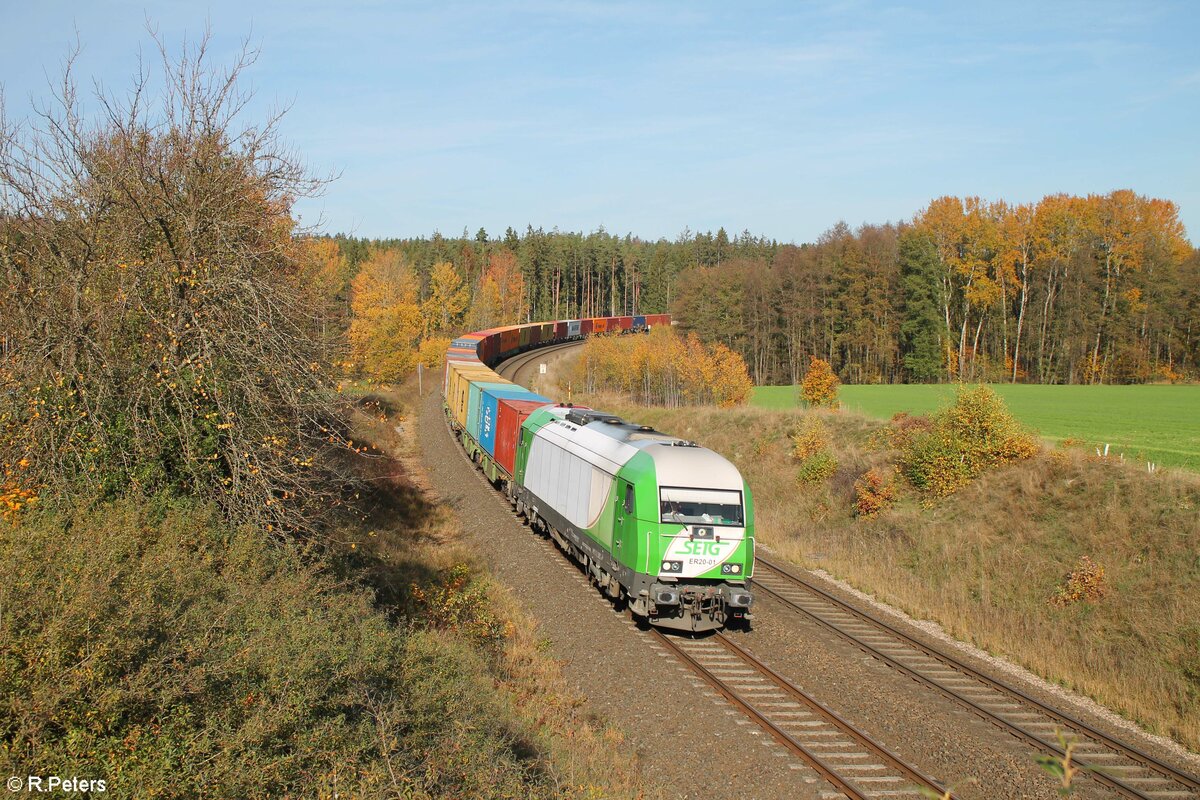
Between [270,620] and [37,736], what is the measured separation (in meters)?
2.72

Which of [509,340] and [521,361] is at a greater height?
[509,340]

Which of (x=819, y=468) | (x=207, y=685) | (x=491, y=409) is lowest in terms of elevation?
(x=819, y=468)

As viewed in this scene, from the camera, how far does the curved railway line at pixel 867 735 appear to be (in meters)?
9.30

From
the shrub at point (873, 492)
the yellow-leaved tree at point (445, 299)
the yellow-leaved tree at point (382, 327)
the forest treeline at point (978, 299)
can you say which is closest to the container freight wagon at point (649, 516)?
the shrub at point (873, 492)

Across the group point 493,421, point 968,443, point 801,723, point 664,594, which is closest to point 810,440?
point 968,443

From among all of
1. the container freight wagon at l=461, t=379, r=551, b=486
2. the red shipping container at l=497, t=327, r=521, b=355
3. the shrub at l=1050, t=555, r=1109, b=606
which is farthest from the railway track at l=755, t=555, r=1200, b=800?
the red shipping container at l=497, t=327, r=521, b=355

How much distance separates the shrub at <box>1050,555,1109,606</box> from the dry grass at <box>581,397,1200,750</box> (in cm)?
17

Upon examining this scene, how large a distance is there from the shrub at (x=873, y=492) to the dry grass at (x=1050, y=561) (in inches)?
13.8

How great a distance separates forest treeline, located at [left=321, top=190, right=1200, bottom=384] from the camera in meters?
59.0

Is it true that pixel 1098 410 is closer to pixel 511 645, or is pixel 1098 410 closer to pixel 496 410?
pixel 496 410

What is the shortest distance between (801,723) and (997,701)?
3.52 m

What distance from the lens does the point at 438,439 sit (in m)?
34.9

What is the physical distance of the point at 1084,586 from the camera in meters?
16.2

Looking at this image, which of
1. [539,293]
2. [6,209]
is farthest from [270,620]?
[539,293]
